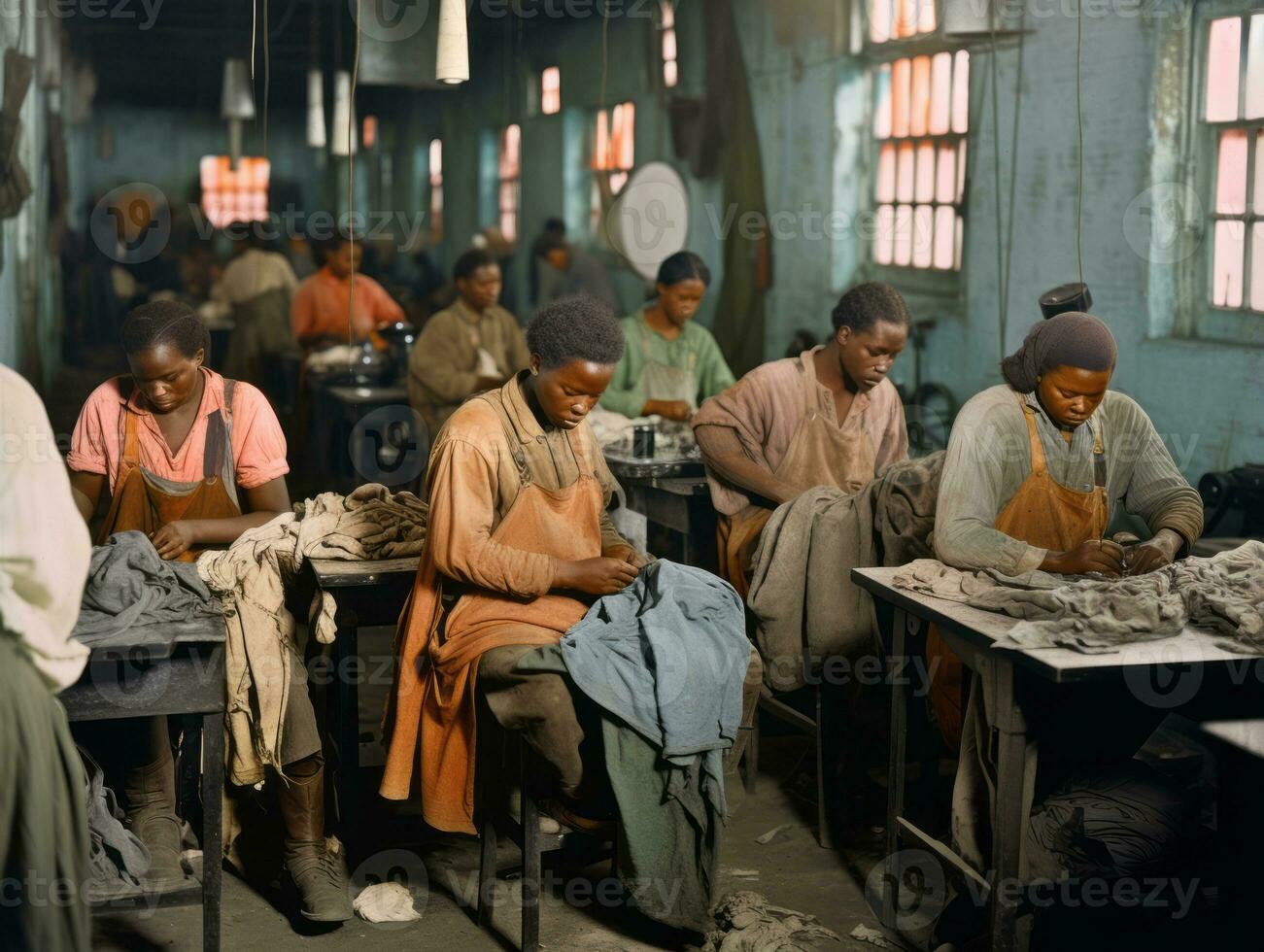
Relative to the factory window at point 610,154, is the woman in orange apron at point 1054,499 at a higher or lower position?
lower

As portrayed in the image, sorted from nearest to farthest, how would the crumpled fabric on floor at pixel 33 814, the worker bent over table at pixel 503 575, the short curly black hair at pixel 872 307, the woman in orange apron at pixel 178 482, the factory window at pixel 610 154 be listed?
1. the crumpled fabric on floor at pixel 33 814
2. the worker bent over table at pixel 503 575
3. the woman in orange apron at pixel 178 482
4. the short curly black hair at pixel 872 307
5. the factory window at pixel 610 154

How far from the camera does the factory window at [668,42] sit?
34.0ft

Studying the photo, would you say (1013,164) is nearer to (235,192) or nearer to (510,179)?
(510,179)

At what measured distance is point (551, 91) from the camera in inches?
494

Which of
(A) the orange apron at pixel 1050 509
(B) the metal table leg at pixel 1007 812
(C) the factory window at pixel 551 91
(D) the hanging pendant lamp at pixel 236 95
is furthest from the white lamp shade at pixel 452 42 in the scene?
(D) the hanging pendant lamp at pixel 236 95

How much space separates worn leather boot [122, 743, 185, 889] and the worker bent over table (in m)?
0.72

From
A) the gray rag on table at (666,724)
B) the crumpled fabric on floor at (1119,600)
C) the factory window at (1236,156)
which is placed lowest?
the gray rag on table at (666,724)

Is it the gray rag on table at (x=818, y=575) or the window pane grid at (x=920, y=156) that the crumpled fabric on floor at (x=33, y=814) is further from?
the window pane grid at (x=920, y=156)

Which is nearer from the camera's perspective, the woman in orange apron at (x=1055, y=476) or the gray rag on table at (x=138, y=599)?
the gray rag on table at (x=138, y=599)

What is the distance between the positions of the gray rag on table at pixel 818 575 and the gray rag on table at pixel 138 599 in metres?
1.89

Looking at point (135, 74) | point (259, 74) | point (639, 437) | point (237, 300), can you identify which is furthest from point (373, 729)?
point (135, 74)

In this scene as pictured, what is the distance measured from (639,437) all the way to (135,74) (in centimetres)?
1560

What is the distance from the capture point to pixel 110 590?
349 cm

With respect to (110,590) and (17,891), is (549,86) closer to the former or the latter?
(110,590)
